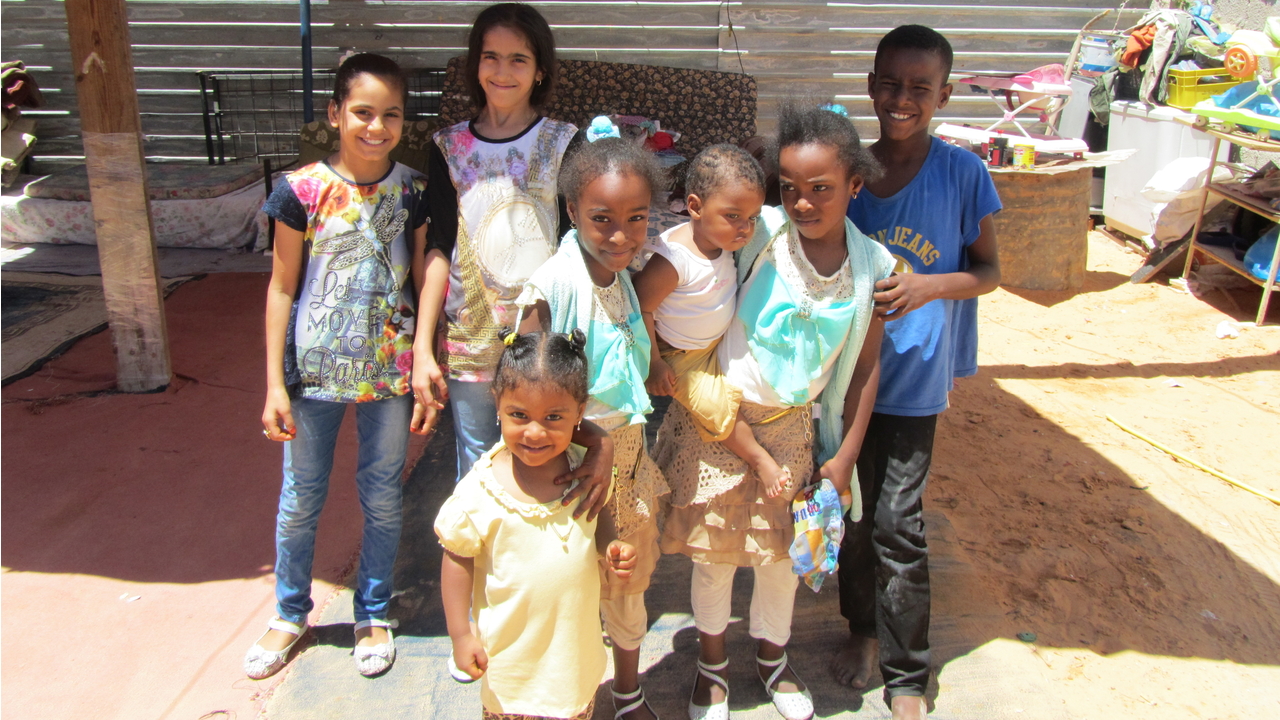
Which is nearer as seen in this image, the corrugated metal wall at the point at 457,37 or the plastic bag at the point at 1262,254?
the plastic bag at the point at 1262,254

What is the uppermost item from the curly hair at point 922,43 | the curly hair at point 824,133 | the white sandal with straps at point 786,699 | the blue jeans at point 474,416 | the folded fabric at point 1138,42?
the folded fabric at point 1138,42

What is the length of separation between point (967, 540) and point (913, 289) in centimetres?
160

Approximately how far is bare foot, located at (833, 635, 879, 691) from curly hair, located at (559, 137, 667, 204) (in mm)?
1491

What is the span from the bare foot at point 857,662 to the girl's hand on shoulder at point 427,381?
1401 mm

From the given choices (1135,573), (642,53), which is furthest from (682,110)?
(1135,573)

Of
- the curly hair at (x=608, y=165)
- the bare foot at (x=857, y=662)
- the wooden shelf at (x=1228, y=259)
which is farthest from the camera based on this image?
the wooden shelf at (x=1228, y=259)

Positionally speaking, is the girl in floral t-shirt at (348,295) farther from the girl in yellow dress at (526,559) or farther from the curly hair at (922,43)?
the curly hair at (922,43)

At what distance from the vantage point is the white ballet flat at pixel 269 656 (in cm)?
244

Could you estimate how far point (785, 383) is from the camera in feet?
6.88

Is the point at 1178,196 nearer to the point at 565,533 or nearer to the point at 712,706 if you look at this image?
→ the point at 712,706

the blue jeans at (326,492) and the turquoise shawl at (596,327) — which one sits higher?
the turquoise shawl at (596,327)

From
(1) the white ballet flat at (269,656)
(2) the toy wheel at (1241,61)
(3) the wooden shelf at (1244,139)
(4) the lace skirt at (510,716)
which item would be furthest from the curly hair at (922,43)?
(2) the toy wheel at (1241,61)

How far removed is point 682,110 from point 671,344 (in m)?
4.70

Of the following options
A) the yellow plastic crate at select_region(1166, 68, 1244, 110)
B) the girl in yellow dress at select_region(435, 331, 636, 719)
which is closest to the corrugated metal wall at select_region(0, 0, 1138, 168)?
the yellow plastic crate at select_region(1166, 68, 1244, 110)
